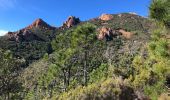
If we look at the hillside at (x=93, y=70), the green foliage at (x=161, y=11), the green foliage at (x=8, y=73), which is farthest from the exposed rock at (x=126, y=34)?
the green foliage at (x=161, y=11)

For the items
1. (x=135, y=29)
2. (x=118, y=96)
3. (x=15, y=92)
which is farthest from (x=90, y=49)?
(x=135, y=29)

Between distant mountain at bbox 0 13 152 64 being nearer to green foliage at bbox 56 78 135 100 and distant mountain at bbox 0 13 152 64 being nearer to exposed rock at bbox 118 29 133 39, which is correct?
exposed rock at bbox 118 29 133 39

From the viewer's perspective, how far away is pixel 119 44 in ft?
433

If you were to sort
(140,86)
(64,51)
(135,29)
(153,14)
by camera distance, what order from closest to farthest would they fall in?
1. (153,14)
2. (140,86)
3. (64,51)
4. (135,29)

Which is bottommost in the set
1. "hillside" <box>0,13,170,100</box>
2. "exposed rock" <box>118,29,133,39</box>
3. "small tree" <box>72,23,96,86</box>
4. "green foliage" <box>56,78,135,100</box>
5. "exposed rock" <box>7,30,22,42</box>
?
"green foliage" <box>56,78,135,100</box>

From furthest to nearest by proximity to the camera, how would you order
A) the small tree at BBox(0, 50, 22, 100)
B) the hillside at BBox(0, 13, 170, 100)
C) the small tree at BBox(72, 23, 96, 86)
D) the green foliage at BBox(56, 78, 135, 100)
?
the small tree at BBox(72, 23, 96, 86) < the small tree at BBox(0, 50, 22, 100) < the green foliage at BBox(56, 78, 135, 100) < the hillside at BBox(0, 13, 170, 100)

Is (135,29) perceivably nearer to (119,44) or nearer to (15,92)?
(119,44)

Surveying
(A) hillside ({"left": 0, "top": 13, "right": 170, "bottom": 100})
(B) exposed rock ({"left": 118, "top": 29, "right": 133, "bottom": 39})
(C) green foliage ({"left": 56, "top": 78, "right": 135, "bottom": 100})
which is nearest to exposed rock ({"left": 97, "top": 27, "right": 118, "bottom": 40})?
(B) exposed rock ({"left": 118, "top": 29, "right": 133, "bottom": 39})

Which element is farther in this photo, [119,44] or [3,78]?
[119,44]

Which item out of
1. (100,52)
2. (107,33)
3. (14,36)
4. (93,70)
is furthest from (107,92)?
(14,36)

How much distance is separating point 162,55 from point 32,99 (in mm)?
72129

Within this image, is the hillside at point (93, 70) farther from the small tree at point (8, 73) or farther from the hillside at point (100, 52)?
the small tree at point (8, 73)

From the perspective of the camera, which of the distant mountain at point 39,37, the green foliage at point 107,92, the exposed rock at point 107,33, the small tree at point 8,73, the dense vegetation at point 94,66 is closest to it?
the dense vegetation at point 94,66

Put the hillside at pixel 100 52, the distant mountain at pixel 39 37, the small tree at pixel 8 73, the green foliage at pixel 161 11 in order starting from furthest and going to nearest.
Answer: the distant mountain at pixel 39 37 → the hillside at pixel 100 52 → the small tree at pixel 8 73 → the green foliage at pixel 161 11
